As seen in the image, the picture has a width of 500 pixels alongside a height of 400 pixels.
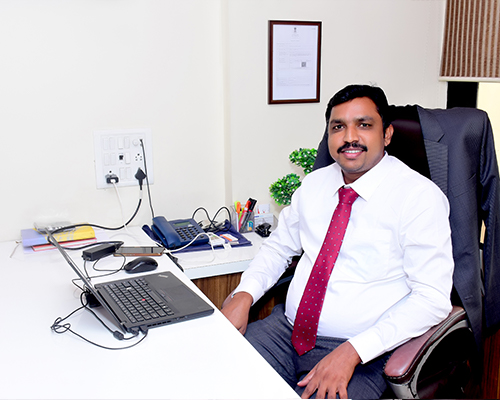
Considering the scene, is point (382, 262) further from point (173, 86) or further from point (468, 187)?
point (173, 86)

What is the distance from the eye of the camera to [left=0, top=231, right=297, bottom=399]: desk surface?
1028mm

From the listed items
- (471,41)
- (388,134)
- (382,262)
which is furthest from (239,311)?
(471,41)

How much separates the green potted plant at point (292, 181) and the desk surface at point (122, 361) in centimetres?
88

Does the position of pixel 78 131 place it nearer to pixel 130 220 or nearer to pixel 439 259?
pixel 130 220

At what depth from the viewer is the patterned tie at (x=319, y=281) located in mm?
Answer: 1551

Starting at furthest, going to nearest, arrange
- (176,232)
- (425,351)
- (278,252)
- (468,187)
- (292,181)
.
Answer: (292,181)
(176,232)
(278,252)
(468,187)
(425,351)

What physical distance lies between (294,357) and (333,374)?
9.9 inches

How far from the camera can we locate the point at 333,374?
134 centimetres

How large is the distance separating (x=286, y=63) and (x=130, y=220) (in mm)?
976

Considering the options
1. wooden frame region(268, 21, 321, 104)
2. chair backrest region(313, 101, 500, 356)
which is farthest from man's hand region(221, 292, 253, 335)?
wooden frame region(268, 21, 321, 104)

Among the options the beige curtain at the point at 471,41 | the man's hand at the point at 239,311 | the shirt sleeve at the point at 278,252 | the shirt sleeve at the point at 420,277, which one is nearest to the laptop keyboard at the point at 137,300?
the man's hand at the point at 239,311

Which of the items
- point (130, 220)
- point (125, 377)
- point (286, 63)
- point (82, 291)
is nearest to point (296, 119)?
point (286, 63)

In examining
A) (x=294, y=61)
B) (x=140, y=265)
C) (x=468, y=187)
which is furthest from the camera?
(x=294, y=61)

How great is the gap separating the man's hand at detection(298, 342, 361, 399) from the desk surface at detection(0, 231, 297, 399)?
0.88 ft
